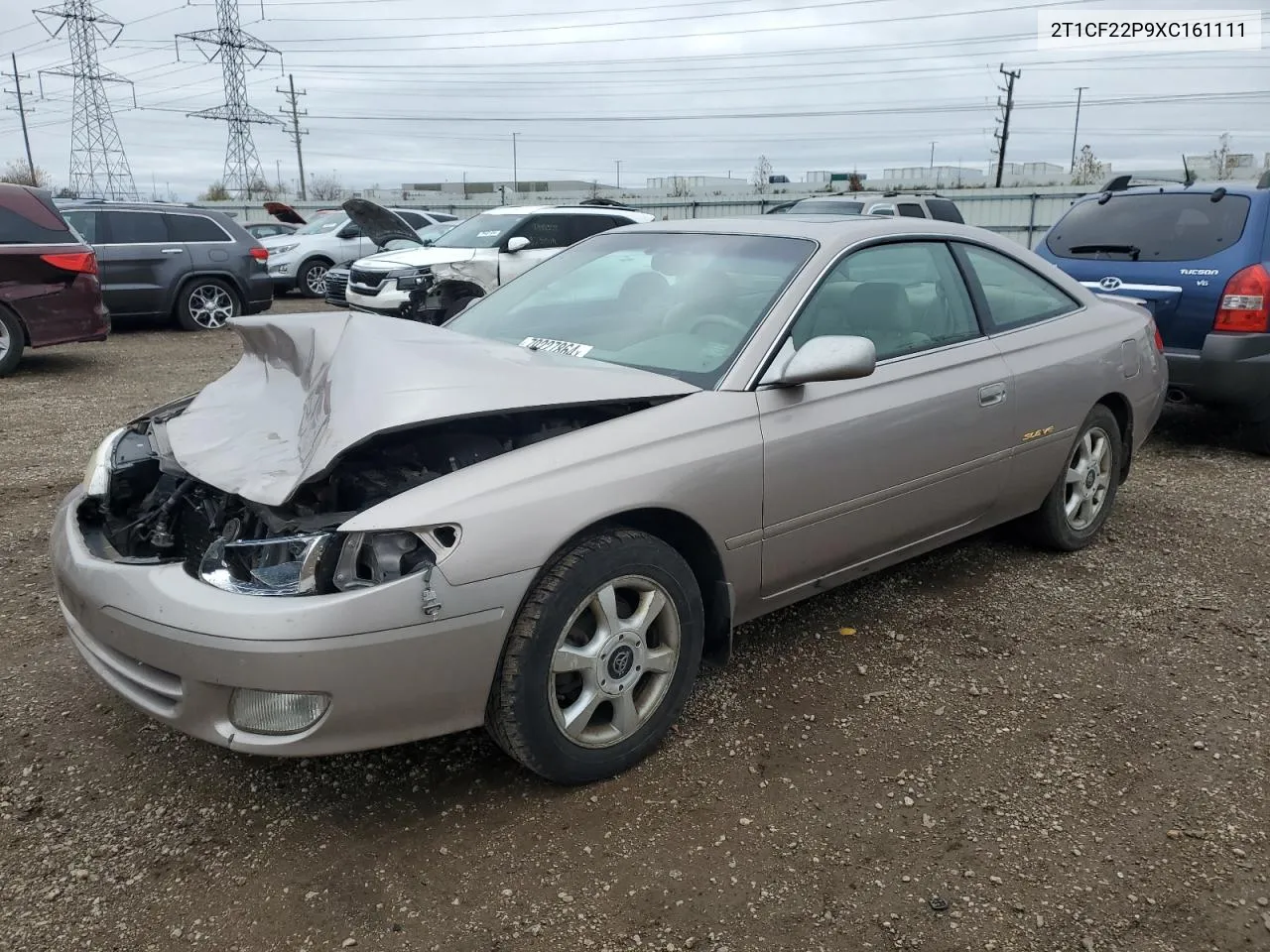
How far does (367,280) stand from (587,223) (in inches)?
106

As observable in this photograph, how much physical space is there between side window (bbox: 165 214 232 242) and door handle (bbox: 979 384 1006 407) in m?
10.7

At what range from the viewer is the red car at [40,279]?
8.29 m

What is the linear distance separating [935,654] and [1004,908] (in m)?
1.32

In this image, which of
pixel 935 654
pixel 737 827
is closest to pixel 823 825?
pixel 737 827

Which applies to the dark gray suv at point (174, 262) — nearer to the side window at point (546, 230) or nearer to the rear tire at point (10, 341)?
the rear tire at point (10, 341)

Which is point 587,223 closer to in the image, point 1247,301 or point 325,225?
point 1247,301

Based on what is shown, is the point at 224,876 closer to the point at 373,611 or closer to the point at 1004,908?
the point at 373,611

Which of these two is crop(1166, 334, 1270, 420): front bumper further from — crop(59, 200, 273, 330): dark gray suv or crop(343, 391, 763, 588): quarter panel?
crop(59, 200, 273, 330): dark gray suv

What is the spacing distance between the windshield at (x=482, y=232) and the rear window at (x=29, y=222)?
4.01 m

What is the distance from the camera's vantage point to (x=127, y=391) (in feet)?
27.6

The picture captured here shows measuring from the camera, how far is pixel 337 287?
12.6m

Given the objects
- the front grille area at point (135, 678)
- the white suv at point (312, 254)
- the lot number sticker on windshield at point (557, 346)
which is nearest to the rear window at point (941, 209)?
the white suv at point (312, 254)

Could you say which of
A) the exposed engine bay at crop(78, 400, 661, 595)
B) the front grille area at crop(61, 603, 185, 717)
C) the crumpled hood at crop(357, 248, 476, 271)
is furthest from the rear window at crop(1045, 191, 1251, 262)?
the crumpled hood at crop(357, 248, 476, 271)

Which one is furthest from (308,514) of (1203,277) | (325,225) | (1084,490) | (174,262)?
(325,225)
